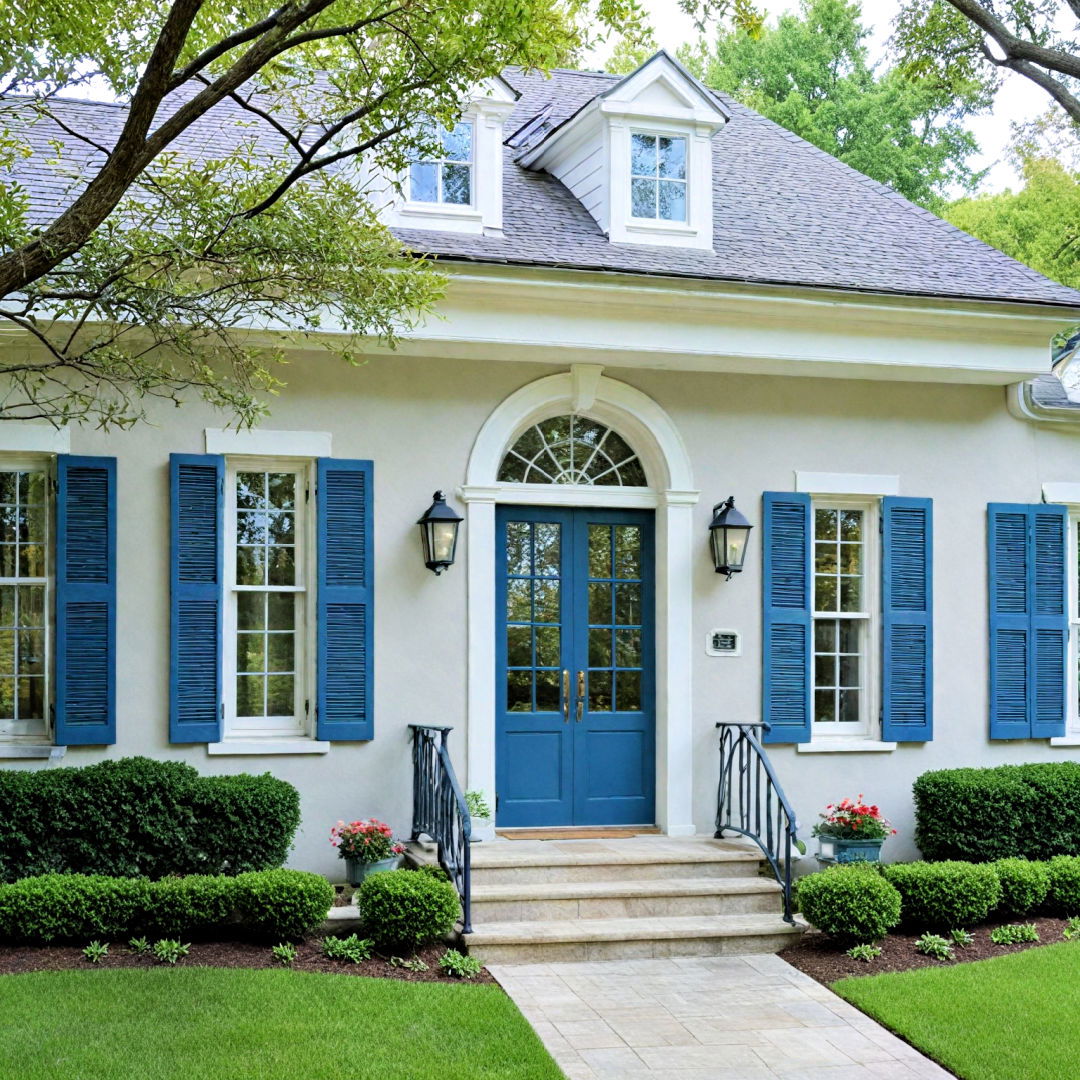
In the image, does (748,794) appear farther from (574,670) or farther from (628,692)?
(574,670)

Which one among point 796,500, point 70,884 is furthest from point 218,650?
point 796,500

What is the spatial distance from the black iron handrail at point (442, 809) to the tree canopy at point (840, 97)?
58.0 ft

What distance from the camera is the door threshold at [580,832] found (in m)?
9.33

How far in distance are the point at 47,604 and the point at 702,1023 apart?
16.3ft

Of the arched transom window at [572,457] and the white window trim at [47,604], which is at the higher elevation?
the arched transom window at [572,457]

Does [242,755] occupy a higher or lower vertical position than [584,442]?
lower

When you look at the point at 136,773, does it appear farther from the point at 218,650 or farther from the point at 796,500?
the point at 796,500

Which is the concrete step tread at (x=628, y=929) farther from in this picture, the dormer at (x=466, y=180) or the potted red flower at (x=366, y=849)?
the dormer at (x=466, y=180)

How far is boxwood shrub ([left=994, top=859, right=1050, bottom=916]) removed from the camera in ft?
28.0

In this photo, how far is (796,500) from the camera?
32.4ft

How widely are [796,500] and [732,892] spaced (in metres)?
3.07

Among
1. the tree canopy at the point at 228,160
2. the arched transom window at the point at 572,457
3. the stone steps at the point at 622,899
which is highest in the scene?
the tree canopy at the point at 228,160

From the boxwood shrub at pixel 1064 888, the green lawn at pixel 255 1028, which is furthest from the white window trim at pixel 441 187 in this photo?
the boxwood shrub at pixel 1064 888

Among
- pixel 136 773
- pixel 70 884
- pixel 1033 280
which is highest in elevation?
pixel 1033 280
